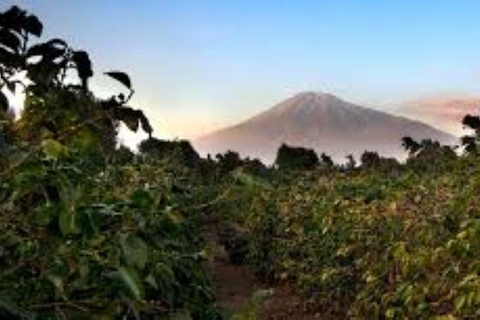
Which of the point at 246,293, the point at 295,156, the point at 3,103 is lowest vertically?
the point at 246,293

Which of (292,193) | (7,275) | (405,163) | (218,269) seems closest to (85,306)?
(7,275)

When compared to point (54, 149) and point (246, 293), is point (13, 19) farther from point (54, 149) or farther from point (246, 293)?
point (246, 293)

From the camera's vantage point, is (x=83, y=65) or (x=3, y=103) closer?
(x=83, y=65)

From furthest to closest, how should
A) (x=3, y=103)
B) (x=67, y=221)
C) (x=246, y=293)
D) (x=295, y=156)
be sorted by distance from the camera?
(x=295, y=156), (x=246, y=293), (x=3, y=103), (x=67, y=221)

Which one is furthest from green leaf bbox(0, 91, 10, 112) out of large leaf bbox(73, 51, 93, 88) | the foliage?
large leaf bbox(73, 51, 93, 88)

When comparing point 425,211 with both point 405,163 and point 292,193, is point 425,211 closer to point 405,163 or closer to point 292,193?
point 292,193

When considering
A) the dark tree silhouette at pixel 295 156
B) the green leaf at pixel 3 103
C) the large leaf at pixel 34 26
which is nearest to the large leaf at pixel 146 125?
the large leaf at pixel 34 26

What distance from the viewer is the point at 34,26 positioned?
222cm

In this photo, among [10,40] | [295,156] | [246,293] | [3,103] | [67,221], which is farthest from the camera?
[295,156]

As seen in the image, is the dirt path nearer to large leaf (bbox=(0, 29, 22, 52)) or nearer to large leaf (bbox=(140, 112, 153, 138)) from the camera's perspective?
large leaf (bbox=(0, 29, 22, 52))

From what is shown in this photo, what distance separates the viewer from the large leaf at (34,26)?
7.25 feet

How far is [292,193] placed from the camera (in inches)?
668

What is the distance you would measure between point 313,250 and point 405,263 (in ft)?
19.9

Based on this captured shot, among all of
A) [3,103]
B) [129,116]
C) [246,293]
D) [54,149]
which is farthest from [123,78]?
[246,293]
